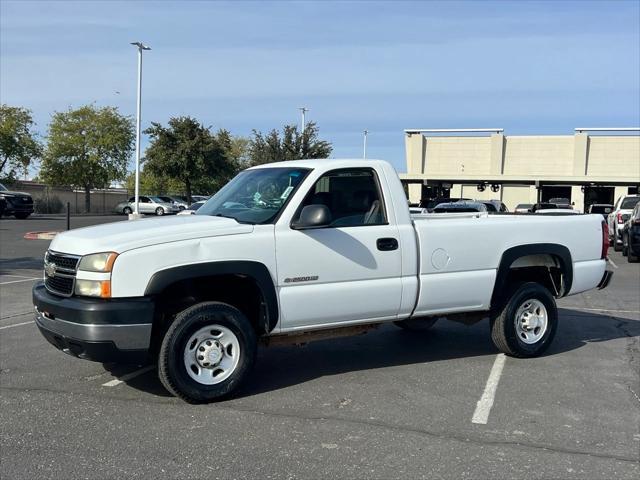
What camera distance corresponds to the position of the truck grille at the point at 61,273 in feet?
16.6

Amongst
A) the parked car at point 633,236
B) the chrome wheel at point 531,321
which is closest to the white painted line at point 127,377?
the chrome wheel at point 531,321

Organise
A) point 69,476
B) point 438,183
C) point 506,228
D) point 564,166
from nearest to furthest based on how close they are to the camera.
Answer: point 69,476
point 506,228
point 438,183
point 564,166

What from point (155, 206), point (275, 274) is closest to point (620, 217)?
point (275, 274)

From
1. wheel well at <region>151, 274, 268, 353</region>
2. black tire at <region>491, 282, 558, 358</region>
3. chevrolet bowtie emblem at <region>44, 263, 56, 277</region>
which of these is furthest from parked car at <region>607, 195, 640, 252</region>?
chevrolet bowtie emblem at <region>44, 263, 56, 277</region>

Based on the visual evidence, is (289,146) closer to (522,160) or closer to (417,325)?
(522,160)

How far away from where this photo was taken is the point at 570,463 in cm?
423

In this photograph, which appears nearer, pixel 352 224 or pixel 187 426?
pixel 187 426

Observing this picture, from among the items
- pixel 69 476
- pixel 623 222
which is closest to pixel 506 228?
pixel 69 476

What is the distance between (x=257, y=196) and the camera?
591cm

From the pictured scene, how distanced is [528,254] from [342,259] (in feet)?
7.23

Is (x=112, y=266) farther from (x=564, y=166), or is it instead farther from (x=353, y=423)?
(x=564, y=166)

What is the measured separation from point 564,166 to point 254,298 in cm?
4234

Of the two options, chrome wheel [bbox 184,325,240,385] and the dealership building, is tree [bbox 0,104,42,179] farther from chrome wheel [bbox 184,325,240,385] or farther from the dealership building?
chrome wheel [bbox 184,325,240,385]

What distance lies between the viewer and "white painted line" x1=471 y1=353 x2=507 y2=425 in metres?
5.04
